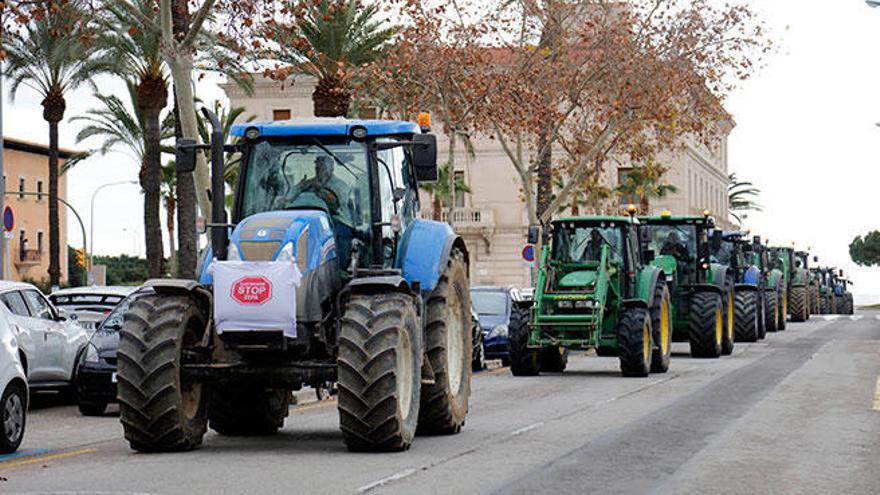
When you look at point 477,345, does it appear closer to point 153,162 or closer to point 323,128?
point 323,128

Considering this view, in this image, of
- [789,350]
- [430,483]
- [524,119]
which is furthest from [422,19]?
[430,483]

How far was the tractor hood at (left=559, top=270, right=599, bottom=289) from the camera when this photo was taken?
1035 inches

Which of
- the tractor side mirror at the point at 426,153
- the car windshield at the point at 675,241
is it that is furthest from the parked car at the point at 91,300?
the car windshield at the point at 675,241

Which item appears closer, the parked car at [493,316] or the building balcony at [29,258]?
the parked car at [493,316]

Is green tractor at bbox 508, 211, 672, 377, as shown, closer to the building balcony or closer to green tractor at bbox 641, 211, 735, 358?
green tractor at bbox 641, 211, 735, 358

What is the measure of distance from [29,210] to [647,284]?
8017 cm

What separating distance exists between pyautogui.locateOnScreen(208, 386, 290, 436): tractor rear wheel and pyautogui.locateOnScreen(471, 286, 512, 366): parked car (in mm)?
15163

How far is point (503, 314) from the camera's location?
107ft

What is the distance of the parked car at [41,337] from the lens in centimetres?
2077

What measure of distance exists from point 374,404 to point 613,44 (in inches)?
1230

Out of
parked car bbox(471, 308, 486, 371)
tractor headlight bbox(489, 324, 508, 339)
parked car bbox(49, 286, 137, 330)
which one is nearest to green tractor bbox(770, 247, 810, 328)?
tractor headlight bbox(489, 324, 508, 339)

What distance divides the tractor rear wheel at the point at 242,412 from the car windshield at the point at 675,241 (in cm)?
1769

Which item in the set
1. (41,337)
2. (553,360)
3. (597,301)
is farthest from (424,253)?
(553,360)

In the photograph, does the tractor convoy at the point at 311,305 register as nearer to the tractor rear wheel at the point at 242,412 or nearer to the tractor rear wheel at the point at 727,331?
the tractor rear wheel at the point at 242,412
